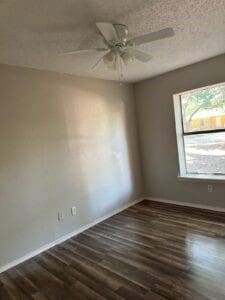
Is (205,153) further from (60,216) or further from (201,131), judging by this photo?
(60,216)

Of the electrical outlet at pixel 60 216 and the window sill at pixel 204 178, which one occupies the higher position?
the window sill at pixel 204 178

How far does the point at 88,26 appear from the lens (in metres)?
2.15

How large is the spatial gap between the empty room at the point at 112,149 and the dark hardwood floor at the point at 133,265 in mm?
16

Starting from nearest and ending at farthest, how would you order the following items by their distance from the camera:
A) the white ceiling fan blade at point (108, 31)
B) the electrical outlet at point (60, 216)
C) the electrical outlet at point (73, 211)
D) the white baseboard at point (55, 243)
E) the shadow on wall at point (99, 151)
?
the white ceiling fan blade at point (108, 31) < the white baseboard at point (55, 243) < the electrical outlet at point (60, 216) < the electrical outlet at point (73, 211) < the shadow on wall at point (99, 151)

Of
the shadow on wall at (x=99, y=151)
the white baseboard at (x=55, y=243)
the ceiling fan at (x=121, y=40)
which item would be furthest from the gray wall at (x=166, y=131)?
the ceiling fan at (x=121, y=40)

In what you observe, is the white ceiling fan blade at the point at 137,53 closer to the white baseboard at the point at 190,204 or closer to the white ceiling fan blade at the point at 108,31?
the white ceiling fan blade at the point at 108,31

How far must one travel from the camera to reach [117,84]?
14.5 ft

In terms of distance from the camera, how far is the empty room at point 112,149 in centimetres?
213

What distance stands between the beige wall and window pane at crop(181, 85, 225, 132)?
115cm

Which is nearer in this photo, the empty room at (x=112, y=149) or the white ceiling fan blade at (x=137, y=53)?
the empty room at (x=112, y=149)

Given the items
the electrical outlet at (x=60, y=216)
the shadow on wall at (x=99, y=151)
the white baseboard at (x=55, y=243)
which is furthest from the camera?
the shadow on wall at (x=99, y=151)

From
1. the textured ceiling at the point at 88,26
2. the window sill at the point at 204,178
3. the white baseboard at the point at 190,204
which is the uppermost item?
the textured ceiling at the point at 88,26

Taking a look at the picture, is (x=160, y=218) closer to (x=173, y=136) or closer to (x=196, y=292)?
(x=173, y=136)

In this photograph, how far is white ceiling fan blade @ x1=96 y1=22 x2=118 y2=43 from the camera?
1836 mm
